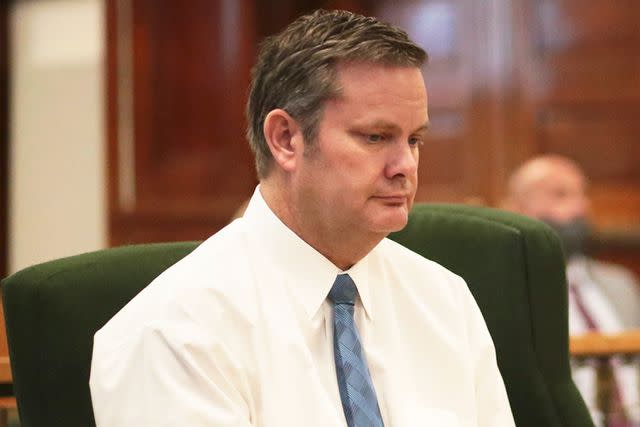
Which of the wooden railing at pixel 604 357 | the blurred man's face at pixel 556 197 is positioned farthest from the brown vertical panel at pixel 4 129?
the wooden railing at pixel 604 357

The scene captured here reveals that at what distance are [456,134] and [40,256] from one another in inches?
79.3

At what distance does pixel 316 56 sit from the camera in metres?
1.63

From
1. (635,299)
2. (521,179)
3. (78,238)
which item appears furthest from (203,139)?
(635,299)

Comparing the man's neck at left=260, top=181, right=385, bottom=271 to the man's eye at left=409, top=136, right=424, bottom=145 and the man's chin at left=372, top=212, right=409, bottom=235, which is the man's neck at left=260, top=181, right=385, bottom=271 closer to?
the man's chin at left=372, top=212, right=409, bottom=235

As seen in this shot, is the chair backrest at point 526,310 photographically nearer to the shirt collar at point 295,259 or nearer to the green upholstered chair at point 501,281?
the green upholstered chair at point 501,281

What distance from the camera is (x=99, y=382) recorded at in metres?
1.53

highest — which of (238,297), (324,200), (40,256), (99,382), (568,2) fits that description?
(568,2)

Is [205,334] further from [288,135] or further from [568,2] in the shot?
[568,2]

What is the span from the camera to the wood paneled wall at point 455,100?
491 cm

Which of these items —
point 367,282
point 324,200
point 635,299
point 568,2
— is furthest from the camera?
point 568,2

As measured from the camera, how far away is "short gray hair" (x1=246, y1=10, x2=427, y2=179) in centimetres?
162

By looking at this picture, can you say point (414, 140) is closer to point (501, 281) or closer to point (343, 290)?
point (343, 290)

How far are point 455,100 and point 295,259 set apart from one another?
11.2ft

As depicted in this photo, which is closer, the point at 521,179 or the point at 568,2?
the point at 521,179
